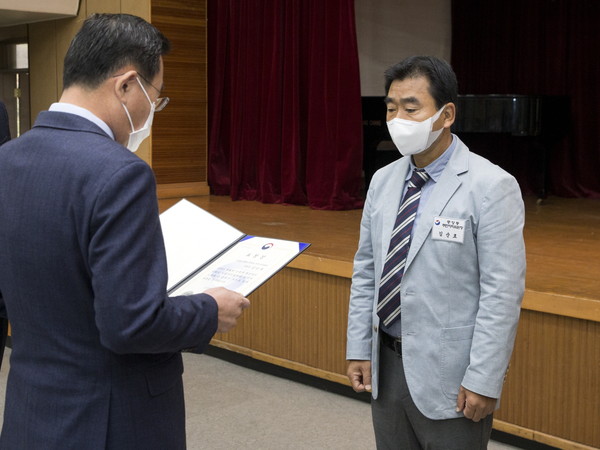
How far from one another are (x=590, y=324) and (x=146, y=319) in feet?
6.36

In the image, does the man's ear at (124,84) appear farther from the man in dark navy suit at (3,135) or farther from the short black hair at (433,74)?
the man in dark navy suit at (3,135)

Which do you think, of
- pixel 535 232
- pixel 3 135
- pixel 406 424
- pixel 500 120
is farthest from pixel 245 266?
pixel 500 120

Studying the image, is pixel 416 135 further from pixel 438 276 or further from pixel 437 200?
pixel 438 276

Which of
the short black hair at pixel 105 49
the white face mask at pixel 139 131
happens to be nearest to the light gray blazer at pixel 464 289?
the white face mask at pixel 139 131

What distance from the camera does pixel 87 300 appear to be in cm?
122

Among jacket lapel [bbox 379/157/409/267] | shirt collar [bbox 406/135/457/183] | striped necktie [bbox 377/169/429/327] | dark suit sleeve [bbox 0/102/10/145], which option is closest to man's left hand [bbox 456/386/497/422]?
striped necktie [bbox 377/169/429/327]

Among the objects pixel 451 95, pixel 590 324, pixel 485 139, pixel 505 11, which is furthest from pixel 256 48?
pixel 451 95

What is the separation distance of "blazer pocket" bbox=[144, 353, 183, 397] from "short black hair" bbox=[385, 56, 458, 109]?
83 cm

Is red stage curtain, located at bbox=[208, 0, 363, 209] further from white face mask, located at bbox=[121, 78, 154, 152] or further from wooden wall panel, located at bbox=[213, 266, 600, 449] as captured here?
→ white face mask, located at bbox=[121, 78, 154, 152]

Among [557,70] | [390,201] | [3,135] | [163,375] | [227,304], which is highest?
A: [557,70]

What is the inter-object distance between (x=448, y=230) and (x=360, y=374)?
17.5 inches

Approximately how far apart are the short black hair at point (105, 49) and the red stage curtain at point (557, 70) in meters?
6.12

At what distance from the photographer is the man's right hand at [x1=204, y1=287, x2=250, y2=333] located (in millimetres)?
1319

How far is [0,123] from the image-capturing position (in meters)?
2.21
